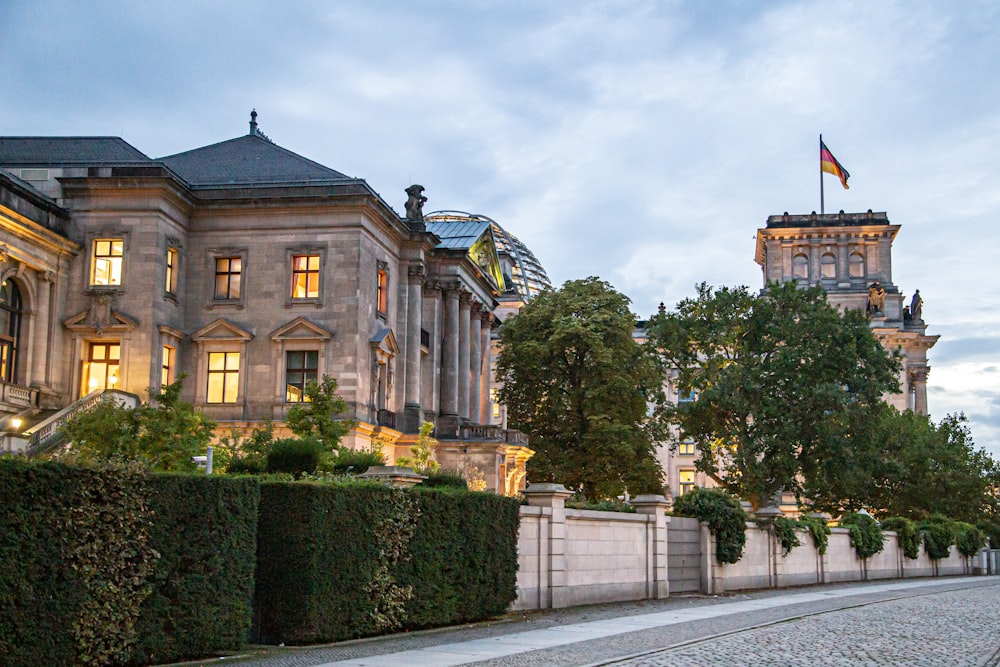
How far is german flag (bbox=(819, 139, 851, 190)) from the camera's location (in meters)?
111

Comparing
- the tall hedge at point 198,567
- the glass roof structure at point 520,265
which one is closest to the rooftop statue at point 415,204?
the tall hedge at point 198,567

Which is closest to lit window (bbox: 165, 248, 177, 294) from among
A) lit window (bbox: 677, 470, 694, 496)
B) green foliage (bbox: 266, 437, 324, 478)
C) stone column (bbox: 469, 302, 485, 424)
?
stone column (bbox: 469, 302, 485, 424)

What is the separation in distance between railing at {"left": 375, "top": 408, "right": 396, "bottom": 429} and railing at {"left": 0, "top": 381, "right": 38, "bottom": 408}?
15825mm

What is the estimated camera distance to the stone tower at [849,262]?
125 metres

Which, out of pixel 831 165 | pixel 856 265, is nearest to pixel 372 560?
pixel 831 165

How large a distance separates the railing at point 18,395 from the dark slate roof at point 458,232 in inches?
1135

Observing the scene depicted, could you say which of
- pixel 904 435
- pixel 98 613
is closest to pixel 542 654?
pixel 98 613

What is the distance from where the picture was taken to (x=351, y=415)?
56688 mm

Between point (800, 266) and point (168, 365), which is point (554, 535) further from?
point (800, 266)

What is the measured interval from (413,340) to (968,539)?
32.6 m

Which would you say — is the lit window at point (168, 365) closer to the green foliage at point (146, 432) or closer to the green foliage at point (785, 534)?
the green foliage at point (146, 432)

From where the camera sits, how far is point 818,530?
1900 inches

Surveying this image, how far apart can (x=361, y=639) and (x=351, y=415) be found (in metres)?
34.8

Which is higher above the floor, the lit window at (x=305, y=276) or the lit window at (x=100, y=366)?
the lit window at (x=305, y=276)
